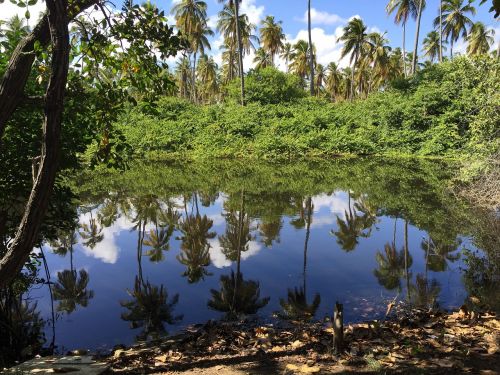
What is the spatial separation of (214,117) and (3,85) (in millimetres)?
35004

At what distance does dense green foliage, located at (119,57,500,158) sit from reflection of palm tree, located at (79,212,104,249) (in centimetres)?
1789

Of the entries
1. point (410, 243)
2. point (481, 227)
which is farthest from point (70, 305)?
point (481, 227)

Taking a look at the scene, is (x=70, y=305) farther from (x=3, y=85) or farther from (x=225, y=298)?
(x=3, y=85)

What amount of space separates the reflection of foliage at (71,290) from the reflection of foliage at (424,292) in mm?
6062

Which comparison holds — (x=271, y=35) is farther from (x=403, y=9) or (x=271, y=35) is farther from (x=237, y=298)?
(x=237, y=298)

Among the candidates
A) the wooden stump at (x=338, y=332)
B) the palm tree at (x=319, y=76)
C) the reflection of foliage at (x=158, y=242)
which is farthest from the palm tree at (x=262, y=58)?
the wooden stump at (x=338, y=332)

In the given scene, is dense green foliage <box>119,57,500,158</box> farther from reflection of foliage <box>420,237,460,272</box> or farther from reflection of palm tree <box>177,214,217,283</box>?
reflection of foliage <box>420,237,460,272</box>

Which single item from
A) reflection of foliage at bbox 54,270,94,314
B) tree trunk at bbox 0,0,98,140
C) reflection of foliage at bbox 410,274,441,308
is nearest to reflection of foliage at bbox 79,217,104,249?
reflection of foliage at bbox 54,270,94,314

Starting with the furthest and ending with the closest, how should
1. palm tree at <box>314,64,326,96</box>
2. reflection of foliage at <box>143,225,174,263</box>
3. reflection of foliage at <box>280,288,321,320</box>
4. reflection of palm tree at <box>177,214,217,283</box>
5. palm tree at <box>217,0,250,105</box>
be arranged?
1. palm tree at <box>314,64,326,96</box>
2. palm tree at <box>217,0,250,105</box>
3. reflection of foliage at <box>143,225,174,263</box>
4. reflection of palm tree at <box>177,214,217,283</box>
5. reflection of foliage at <box>280,288,321,320</box>

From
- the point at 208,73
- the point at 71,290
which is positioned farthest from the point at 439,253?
the point at 208,73

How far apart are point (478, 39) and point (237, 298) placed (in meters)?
50.3

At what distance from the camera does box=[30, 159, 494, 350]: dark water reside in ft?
23.1

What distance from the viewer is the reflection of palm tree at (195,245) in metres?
9.09

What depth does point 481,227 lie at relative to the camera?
10.8 metres
